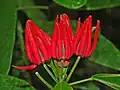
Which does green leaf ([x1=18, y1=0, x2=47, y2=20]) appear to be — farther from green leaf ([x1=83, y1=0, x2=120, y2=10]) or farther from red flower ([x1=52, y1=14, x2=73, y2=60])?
red flower ([x1=52, y1=14, x2=73, y2=60])

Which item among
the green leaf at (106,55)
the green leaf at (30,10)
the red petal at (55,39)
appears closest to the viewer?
the red petal at (55,39)

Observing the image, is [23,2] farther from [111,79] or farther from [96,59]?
[111,79]

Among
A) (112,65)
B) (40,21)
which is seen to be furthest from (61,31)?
(40,21)

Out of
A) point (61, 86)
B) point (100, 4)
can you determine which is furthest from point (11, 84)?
point (100, 4)

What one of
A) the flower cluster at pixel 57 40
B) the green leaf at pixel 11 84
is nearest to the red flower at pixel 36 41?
the flower cluster at pixel 57 40

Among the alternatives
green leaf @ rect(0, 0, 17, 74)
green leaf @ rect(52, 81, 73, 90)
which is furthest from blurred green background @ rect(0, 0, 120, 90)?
green leaf @ rect(52, 81, 73, 90)

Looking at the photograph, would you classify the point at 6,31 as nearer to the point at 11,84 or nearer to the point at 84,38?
the point at 11,84

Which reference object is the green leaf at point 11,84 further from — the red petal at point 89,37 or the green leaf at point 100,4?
the green leaf at point 100,4
